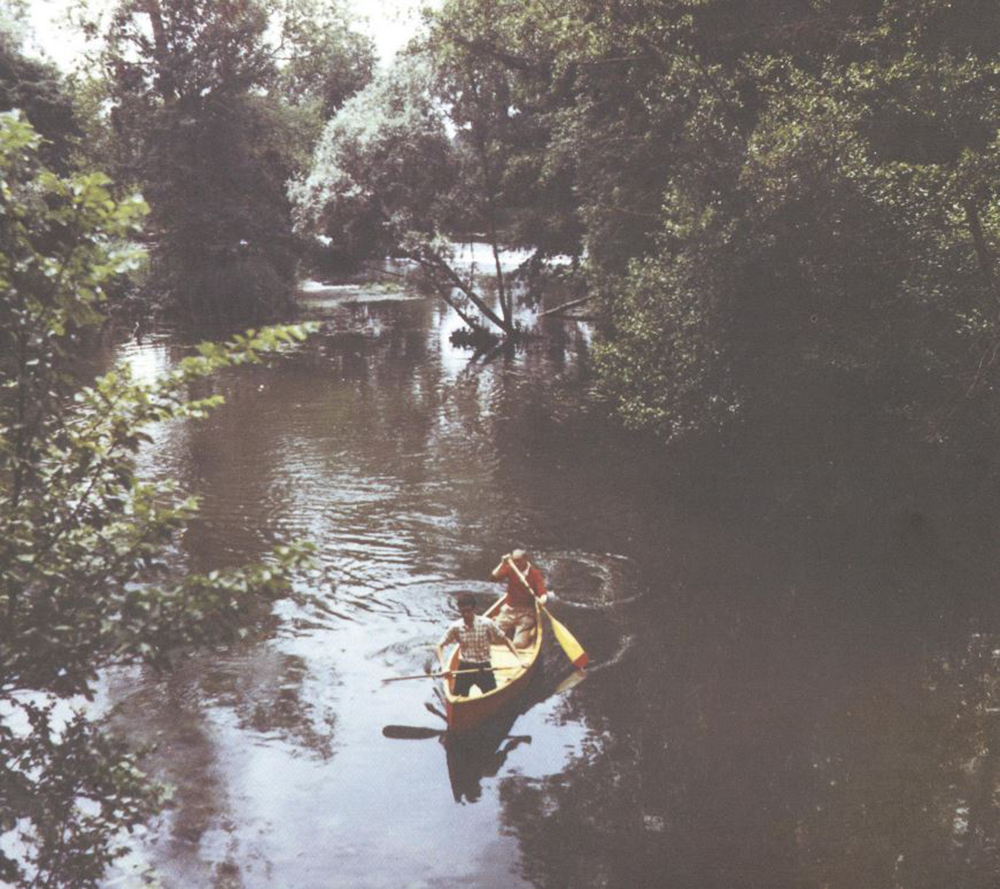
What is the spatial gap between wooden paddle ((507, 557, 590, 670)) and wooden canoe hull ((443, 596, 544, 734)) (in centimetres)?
37

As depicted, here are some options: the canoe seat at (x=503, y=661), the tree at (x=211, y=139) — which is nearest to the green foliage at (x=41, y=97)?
the tree at (x=211, y=139)

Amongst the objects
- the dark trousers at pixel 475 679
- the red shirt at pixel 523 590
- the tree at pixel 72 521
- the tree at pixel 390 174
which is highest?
the tree at pixel 390 174

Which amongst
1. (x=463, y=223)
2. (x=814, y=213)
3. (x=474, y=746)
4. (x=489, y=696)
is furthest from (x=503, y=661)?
(x=463, y=223)

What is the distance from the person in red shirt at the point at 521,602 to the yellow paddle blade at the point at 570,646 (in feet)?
1.11

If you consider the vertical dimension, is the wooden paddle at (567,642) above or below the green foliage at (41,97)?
below

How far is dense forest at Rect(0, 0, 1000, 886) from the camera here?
5480 millimetres

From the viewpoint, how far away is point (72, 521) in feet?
18.6

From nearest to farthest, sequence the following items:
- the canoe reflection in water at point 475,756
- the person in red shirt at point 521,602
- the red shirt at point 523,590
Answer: the canoe reflection in water at point 475,756, the person in red shirt at point 521,602, the red shirt at point 523,590

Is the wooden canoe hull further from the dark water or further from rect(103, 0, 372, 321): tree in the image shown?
rect(103, 0, 372, 321): tree

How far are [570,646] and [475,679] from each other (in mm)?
1660

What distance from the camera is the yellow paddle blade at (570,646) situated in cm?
1277

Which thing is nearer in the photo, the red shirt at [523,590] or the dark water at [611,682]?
the dark water at [611,682]

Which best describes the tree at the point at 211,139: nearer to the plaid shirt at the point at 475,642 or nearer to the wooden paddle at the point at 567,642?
the wooden paddle at the point at 567,642

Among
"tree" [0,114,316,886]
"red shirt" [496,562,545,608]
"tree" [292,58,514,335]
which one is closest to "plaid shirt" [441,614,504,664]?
"red shirt" [496,562,545,608]
